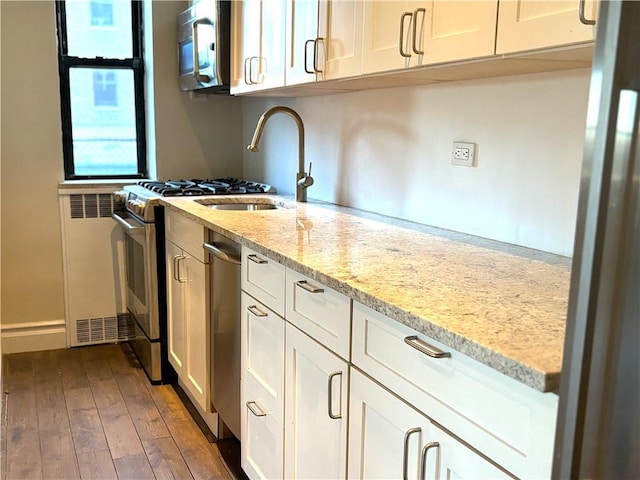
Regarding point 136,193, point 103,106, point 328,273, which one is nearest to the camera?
point 328,273

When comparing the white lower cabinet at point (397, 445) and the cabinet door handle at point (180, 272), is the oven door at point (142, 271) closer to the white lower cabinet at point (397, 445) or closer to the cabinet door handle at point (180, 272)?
the cabinet door handle at point (180, 272)

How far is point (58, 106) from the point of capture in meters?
3.21

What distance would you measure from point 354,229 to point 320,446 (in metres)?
0.76

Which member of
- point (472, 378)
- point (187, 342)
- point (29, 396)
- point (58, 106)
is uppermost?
point (58, 106)

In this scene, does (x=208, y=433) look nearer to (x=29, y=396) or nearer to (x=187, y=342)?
(x=187, y=342)

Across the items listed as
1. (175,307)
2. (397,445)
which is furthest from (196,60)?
(397,445)

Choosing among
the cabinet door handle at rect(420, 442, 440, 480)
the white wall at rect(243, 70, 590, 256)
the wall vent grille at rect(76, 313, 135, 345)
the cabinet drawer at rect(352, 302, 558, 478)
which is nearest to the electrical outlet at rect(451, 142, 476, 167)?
the white wall at rect(243, 70, 590, 256)

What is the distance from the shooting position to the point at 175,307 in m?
2.74

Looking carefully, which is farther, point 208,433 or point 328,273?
point 208,433

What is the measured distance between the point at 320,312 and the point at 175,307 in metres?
1.44

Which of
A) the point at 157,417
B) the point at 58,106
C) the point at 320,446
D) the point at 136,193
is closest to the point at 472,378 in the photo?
the point at 320,446

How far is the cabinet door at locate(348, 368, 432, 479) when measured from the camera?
1130 millimetres

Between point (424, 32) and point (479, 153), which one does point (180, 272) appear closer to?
point (479, 153)

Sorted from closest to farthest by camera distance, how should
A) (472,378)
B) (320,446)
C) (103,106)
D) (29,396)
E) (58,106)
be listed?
(472,378), (320,446), (29,396), (58,106), (103,106)
